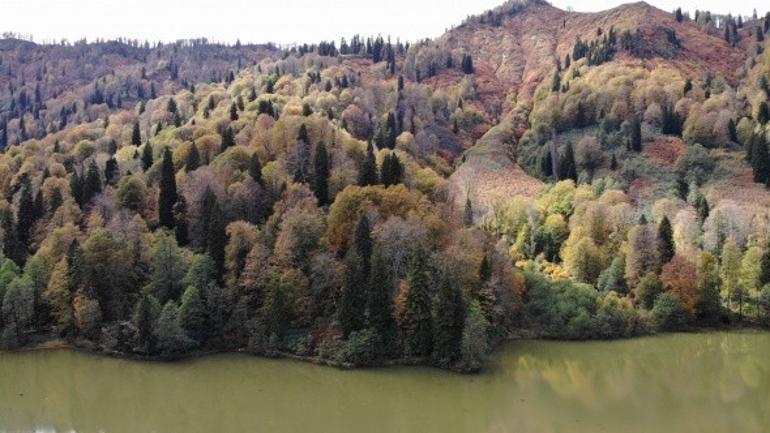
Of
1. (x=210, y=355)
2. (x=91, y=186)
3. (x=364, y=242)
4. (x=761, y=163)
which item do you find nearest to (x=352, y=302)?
(x=364, y=242)

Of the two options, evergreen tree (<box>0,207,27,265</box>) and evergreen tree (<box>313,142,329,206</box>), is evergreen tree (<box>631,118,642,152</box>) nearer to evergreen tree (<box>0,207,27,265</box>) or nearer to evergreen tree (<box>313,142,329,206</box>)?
evergreen tree (<box>313,142,329,206</box>)

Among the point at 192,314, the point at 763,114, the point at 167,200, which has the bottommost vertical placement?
the point at 192,314

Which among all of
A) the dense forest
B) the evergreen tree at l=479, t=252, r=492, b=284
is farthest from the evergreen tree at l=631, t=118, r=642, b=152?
the evergreen tree at l=479, t=252, r=492, b=284

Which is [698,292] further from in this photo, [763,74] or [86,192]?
[763,74]

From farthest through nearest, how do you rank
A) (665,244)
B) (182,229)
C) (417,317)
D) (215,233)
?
→ (665,244) < (182,229) < (215,233) < (417,317)

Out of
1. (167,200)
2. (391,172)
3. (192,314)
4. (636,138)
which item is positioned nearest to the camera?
(192,314)

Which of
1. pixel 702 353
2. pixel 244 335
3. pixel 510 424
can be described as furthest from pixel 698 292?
pixel 244 335

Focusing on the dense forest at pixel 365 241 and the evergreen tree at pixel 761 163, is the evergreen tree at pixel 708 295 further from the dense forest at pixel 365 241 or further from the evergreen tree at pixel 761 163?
the evergreen tree at pixel 761 163

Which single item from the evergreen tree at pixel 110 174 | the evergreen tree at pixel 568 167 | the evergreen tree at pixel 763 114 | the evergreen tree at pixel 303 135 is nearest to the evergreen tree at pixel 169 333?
the evergreen tree at pixel 303 135

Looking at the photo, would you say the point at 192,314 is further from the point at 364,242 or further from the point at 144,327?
the point at 364,242
